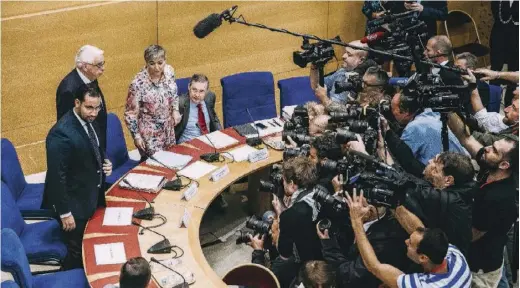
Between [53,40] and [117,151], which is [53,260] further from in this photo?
[53,40]

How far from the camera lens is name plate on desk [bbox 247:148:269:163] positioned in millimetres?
A: 5793

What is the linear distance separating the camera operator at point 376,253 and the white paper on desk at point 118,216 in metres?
1.36

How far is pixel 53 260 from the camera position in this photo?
16.3 ft

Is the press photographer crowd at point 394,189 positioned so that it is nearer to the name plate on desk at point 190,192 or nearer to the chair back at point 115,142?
the name plate on desk at point 190,192

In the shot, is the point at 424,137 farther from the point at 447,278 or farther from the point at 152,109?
the point at 152,109

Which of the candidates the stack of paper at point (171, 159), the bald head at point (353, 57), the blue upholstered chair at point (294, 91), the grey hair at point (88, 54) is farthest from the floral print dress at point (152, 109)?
the bald head at point (353, 57)

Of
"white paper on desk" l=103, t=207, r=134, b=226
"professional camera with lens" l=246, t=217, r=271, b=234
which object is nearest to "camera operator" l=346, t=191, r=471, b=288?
"professional camera with lens" l=246, t=217, r=271, b=234

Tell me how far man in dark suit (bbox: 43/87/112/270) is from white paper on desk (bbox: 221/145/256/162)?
1.17m

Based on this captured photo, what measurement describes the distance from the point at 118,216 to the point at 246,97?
2.20m

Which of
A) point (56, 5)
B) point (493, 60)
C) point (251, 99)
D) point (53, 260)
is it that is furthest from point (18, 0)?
point (493, 60)

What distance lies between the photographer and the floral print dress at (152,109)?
19.4 feet

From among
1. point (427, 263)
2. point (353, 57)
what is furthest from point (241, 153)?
point (427, 263)

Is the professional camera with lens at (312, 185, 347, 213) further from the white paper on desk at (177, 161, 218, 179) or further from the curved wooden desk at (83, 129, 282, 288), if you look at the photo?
the white paper on desk at (177, 161, 218, 179)

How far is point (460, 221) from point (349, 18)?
15.7ft
